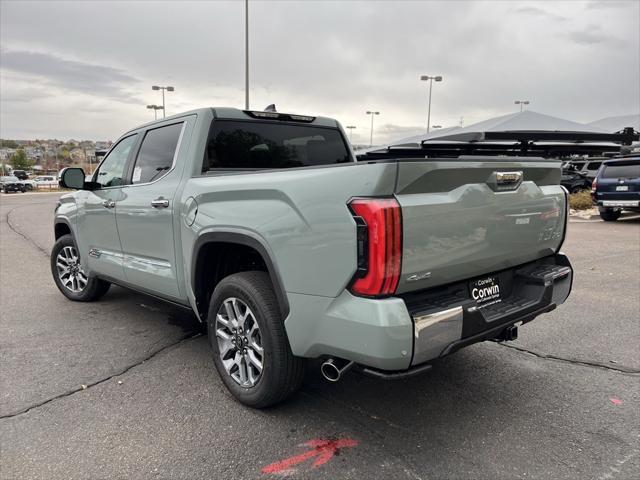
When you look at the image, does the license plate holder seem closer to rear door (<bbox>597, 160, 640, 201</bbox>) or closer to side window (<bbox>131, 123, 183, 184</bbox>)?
side window (<bbox>131, 123, 183, 184</bbox>)

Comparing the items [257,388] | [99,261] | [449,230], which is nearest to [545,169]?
[449,230]

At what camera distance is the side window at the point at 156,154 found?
3.85 meters

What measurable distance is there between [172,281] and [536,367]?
9.35 ft

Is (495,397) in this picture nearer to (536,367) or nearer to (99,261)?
(536,367)

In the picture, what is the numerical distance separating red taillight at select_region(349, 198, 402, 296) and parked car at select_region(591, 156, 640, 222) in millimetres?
12793

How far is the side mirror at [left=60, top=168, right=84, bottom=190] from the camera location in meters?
4.71

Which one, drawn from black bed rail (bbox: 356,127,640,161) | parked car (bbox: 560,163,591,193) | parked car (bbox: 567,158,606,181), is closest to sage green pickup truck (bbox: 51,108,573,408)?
black bed rail (bbox: 356,127,640,161)

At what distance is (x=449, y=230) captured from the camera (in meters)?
2.49

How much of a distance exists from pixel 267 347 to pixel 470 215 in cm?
135

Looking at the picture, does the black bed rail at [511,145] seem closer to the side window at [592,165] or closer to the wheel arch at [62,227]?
the wheel arch at [62,227]

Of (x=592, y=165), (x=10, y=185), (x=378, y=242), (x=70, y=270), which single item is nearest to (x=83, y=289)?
(x=70, y=270)

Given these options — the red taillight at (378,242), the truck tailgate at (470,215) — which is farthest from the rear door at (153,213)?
the truck tailgate at (470,215)

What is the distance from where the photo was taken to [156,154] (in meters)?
4.07

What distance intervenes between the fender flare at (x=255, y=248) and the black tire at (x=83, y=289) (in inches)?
101
